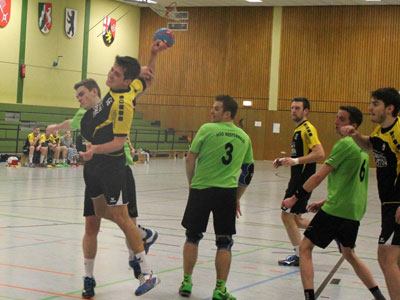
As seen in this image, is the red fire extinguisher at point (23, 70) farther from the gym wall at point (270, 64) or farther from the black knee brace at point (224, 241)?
the black knee brace at point (224, 241)

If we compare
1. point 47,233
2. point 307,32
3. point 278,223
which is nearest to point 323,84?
point 307,32

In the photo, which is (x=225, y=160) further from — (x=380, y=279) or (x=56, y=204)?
(x=56, y=204)

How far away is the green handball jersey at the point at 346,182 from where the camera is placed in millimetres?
5711

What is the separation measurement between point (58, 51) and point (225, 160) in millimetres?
25964

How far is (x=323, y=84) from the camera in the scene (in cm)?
3216

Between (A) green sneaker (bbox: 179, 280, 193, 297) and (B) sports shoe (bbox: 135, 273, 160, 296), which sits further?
(A) green sneaker (bbox: 179, 280, 193, 297)

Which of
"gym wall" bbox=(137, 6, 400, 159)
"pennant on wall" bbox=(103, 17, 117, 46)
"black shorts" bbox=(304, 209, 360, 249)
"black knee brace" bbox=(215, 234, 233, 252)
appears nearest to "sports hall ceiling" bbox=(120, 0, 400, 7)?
"gym wall" bbox=(137, 6, 400, 159)

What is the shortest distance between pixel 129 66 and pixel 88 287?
195 cm

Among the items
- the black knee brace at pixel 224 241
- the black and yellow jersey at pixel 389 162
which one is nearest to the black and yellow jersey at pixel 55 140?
the black knee brace at pixel 224 241

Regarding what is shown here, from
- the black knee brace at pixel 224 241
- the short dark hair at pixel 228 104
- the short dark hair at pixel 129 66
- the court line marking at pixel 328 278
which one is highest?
the short dark hair at pixel 129 66

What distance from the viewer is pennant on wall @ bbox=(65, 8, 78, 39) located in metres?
30.6

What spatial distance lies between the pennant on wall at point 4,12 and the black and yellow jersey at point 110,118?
2325 centimetres

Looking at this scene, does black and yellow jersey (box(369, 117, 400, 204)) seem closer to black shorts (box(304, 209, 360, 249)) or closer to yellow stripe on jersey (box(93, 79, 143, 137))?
black shorts (box(304, 209, 360, 249))

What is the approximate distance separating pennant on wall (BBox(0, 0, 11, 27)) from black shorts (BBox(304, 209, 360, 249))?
24.4 metres
